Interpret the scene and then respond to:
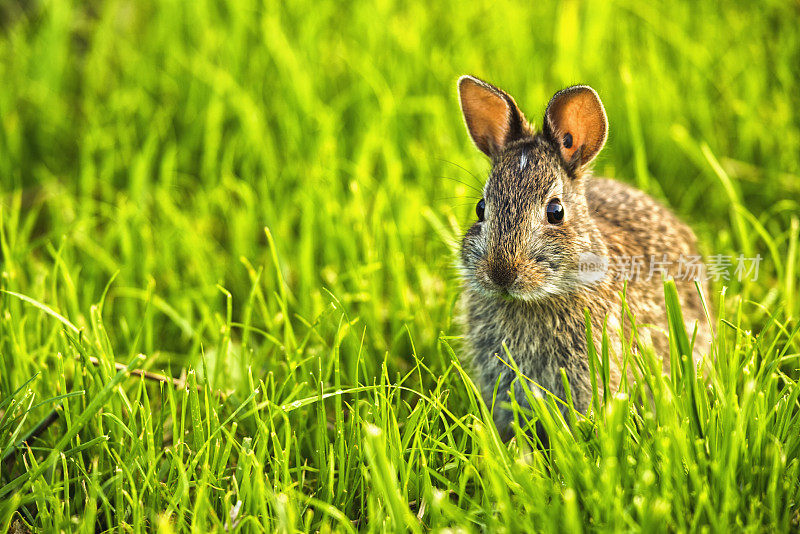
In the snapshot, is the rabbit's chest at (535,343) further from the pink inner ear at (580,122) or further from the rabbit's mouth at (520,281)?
the pink inner ear at (580,122)

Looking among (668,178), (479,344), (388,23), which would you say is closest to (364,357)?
(479,344)

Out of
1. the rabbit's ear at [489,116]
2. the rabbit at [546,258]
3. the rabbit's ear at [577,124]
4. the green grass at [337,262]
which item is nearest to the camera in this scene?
the green grass at [337,262]

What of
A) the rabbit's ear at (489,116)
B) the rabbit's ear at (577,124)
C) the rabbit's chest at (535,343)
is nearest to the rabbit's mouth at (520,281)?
the rabbit's chest at (535,343)

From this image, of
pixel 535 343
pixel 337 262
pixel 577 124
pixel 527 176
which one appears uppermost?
pixel 577 124

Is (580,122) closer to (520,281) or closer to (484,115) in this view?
(484,115)

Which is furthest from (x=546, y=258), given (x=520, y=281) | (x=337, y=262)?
(x=337, y=262)

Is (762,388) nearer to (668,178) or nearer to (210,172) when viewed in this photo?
(668,178)
